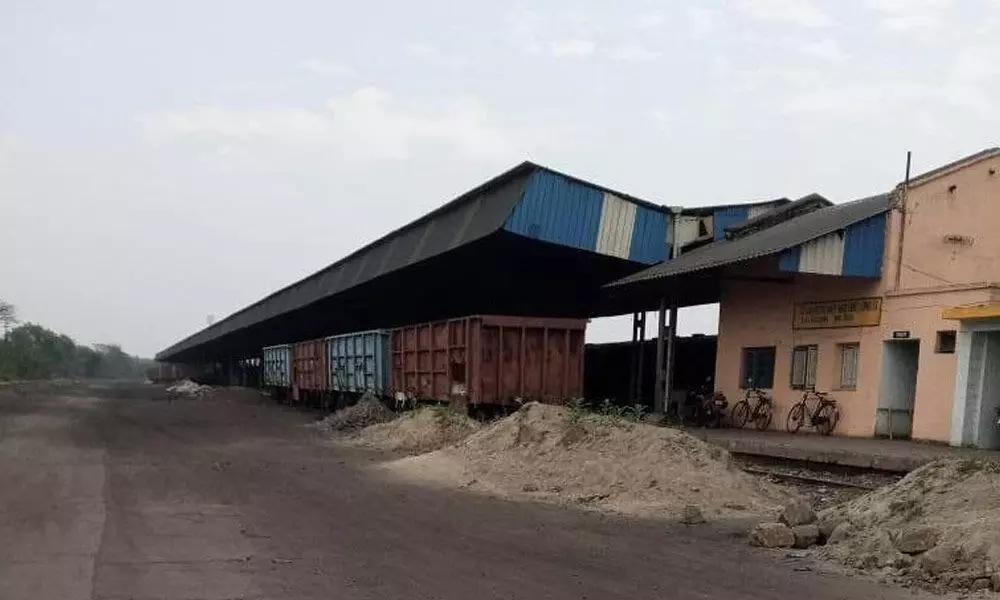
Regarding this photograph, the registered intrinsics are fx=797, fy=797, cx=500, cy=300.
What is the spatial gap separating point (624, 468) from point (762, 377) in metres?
9.67

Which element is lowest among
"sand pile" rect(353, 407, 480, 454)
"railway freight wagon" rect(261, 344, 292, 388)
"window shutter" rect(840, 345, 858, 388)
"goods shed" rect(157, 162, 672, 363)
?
"sand pile" rect(353, 407, 480, 454)

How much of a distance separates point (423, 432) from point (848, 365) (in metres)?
9.59

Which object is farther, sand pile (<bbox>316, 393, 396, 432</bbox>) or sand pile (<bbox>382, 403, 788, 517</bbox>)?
sand pile (<bbox>316, 393, 396, 432</bbox>)

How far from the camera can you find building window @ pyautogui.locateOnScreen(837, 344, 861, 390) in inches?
683

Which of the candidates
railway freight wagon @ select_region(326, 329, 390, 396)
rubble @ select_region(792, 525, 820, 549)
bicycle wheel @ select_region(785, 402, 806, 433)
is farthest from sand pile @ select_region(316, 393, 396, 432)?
rubble @ select_region(792, 525, 820, 549)

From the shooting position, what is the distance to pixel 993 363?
1414 cm

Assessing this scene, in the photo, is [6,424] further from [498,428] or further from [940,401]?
[940,401]

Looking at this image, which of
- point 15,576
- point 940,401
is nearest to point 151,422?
point 15,576

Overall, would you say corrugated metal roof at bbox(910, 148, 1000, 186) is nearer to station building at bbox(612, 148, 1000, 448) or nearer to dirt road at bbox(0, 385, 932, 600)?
station building at bbox(612, 148, 1000, 448)

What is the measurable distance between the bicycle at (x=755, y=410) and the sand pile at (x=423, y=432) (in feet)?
22.2

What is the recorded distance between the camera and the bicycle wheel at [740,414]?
1988 centimetres

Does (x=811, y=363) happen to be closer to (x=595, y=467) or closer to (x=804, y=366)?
(x=804, y=366)

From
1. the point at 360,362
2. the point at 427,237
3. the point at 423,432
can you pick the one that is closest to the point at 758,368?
the point at 423,432

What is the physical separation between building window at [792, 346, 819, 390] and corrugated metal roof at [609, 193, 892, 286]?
2645mm
